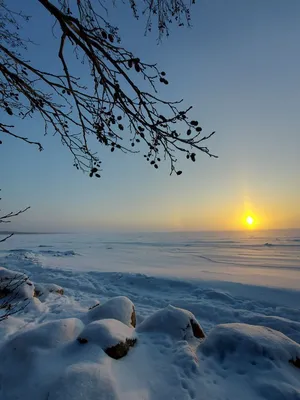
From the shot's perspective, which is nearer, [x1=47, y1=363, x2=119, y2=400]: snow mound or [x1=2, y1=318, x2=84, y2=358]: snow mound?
[x1=47, y1=363, x2=119, y2=400]: snow mound

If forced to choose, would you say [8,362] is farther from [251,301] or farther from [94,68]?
[251,301]

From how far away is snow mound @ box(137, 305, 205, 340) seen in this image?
182 inches

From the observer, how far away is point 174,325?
4734 mm

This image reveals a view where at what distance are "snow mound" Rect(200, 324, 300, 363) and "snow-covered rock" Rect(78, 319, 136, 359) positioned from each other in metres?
1.20

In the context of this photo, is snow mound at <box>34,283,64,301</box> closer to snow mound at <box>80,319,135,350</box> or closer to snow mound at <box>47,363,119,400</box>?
snow mound at <box>80,319,135,350</box>

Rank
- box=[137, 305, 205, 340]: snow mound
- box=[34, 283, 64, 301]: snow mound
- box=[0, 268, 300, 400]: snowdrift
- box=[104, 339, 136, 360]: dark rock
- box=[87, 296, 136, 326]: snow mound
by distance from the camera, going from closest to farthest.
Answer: box=[0, 268, 300, 400]: snowdrift
box=[104, 339, 136, 360]: dark rock
box=[137, 305, 205, 340]: snow mound
box=[87, 296, 136, 326]: snow mound
box=[34, 283, 64, 301]: snow mound

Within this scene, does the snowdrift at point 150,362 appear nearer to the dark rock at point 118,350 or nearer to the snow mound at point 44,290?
the dark rock at point 118,350

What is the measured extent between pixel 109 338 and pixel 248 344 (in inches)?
79.4

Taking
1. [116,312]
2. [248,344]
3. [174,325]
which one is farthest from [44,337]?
[248,344]

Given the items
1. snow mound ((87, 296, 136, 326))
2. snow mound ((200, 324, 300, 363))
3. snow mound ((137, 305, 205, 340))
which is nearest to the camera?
snow mound ((200, 324, 300, 363))

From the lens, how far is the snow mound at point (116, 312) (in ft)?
18.6

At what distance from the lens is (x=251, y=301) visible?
32.4ft

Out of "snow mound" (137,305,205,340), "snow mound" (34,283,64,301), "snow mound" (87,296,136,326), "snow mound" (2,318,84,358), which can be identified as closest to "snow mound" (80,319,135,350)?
"snow mound" (2,318,84,358)

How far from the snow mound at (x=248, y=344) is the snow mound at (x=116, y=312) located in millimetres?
1958
